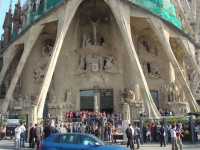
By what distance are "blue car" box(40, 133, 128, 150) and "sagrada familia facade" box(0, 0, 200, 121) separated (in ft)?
65.0

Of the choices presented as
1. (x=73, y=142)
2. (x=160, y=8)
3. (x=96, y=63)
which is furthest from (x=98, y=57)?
(x=73, y=142)

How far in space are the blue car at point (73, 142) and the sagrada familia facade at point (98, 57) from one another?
780 inches

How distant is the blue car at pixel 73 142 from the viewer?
1355cm

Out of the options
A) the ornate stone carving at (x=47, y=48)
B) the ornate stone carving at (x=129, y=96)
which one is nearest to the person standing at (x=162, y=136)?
the ornate stone carving at (x=129, y=96)

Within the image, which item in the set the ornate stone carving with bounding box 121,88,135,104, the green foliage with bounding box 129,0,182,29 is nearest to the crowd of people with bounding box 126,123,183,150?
the ornate stone carving with bounding box 121,88,135,104

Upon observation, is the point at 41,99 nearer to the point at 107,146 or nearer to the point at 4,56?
the point at 4,56

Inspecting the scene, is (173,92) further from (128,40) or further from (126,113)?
(126,113)

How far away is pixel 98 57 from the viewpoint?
127 feet

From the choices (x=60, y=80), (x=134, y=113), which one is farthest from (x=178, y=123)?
(x=60, y=80)

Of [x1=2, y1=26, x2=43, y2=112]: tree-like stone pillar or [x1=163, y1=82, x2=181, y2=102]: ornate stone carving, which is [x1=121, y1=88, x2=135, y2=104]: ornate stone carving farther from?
[x1=2, y1=26, x2=43, y2=112]: tree-like stone pillar

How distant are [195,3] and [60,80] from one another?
29737 millimetres

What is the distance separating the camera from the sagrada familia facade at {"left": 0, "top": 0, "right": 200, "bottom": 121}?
3600 cm

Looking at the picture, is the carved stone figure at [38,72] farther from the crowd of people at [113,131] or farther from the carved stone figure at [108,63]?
the crowd of people at [113,131]

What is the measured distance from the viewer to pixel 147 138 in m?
25.2
